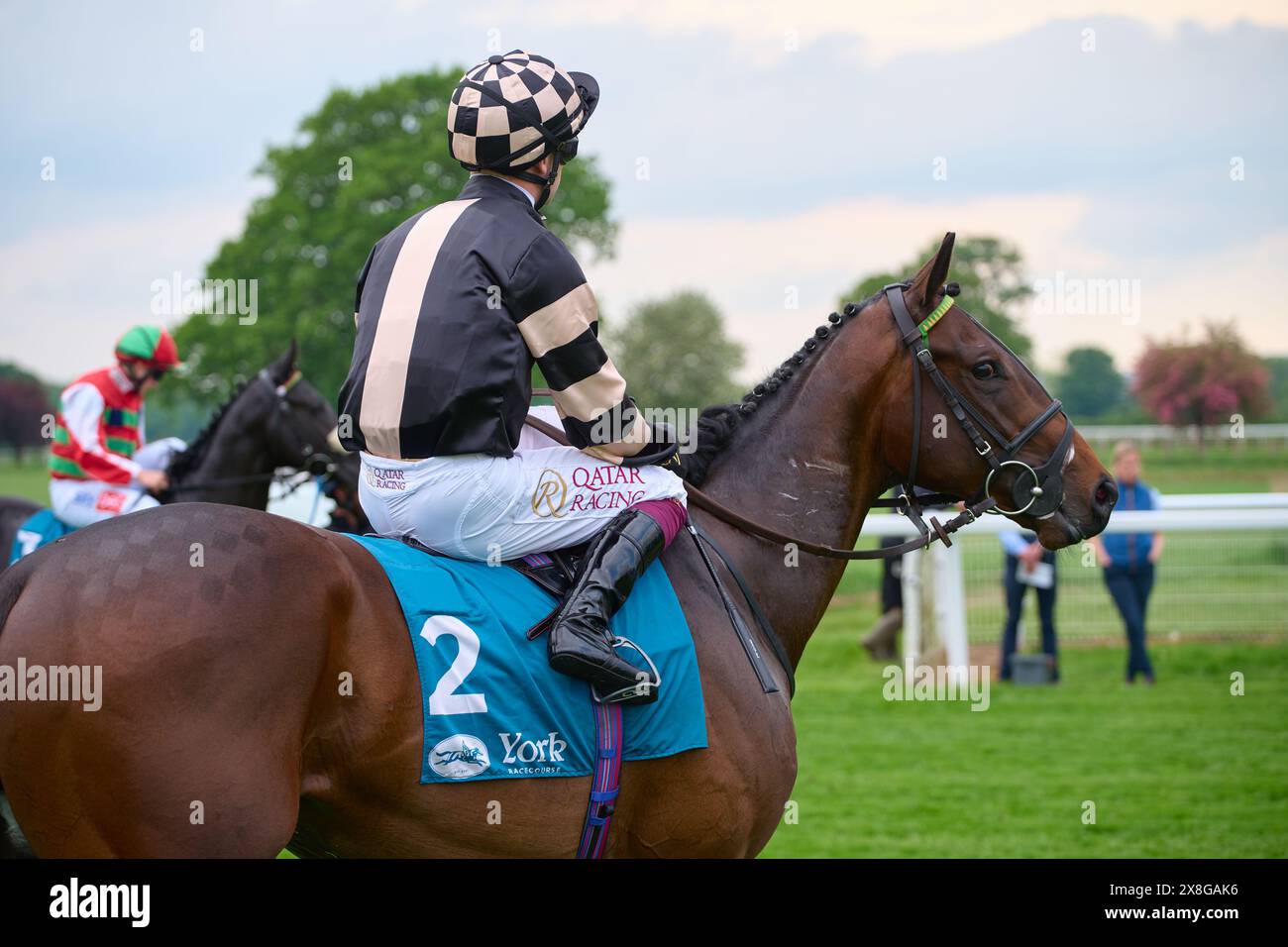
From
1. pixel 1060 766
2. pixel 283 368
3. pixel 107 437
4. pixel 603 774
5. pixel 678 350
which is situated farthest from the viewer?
pixel 678 350

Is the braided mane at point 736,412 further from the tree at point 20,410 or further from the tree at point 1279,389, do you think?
the tree at point 20,410

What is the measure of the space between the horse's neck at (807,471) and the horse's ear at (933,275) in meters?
0.16

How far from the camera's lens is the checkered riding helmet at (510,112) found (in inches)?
116

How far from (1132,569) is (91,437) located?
26.0 ft

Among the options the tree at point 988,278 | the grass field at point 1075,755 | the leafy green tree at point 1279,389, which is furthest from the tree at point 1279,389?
the grass field at point 1075,755

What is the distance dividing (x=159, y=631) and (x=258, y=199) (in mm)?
28399

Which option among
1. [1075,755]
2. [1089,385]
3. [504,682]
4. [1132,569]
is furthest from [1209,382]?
[504,682]

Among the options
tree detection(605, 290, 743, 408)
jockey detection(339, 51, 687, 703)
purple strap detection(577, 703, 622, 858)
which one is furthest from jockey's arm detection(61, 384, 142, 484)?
tree detection(605, 290, 743, 408)

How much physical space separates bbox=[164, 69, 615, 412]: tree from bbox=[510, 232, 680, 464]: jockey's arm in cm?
2314

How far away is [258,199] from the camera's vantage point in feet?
93.8

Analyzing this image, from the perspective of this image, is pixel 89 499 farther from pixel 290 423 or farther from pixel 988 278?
pixel 988 278

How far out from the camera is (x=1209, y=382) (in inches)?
835
